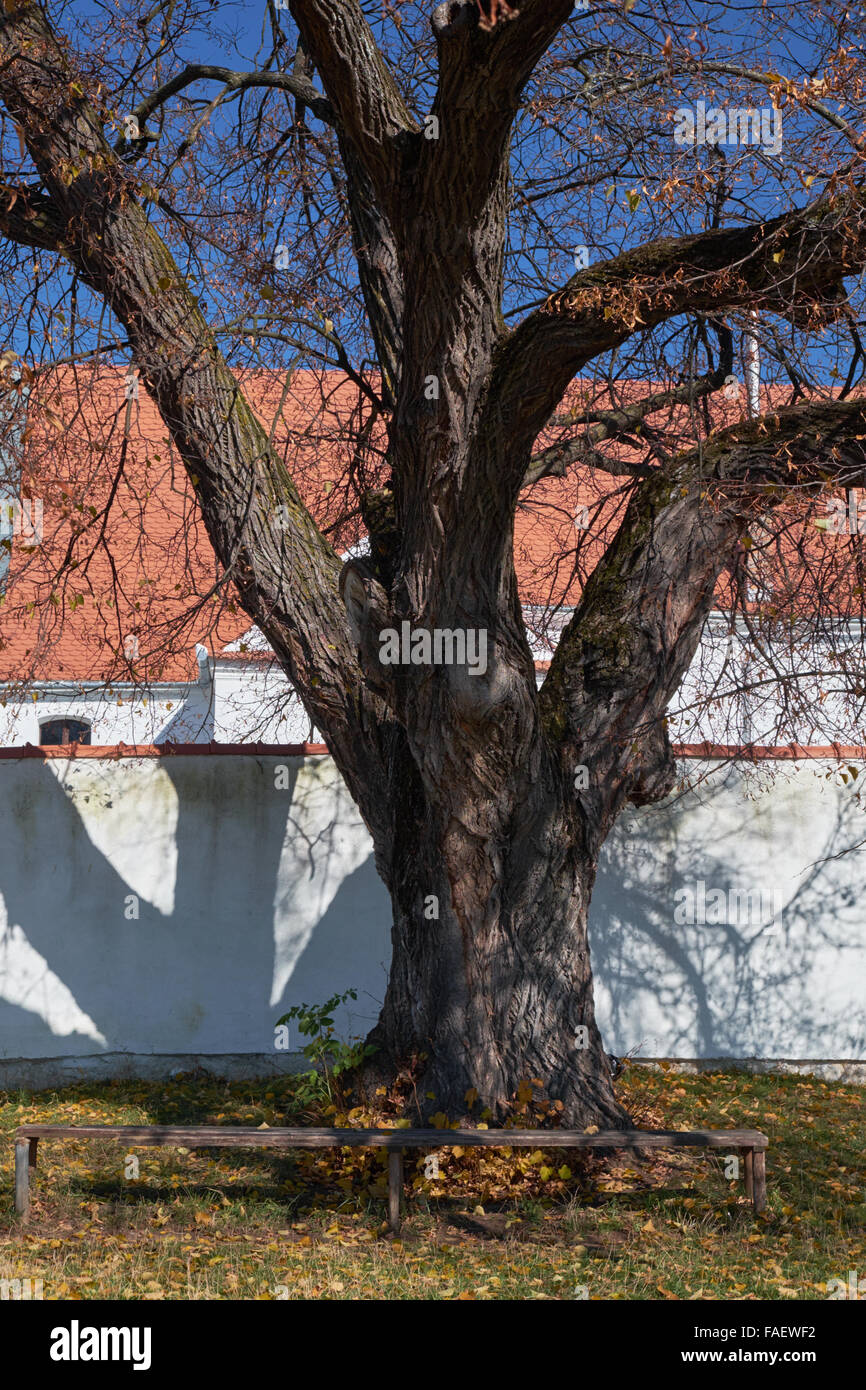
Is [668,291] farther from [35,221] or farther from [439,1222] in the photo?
[439,1222]

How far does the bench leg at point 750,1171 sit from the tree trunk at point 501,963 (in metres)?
0.79

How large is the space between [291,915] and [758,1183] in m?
4.31

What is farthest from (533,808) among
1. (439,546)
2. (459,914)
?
(439,546)

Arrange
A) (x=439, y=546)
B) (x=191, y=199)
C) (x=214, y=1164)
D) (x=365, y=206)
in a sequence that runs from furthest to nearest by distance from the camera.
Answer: (x=191, y=199) < (x=365, y=206) < (x=214, y=1164) < (x=439, y=546)

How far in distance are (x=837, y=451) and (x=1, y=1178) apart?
5828mm

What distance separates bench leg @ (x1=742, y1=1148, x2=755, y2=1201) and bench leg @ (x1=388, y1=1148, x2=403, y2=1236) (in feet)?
5.79

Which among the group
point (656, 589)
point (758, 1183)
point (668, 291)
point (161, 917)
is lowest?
point (758, 1183)

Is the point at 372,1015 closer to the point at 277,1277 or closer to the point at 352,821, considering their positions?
the point at 352,821

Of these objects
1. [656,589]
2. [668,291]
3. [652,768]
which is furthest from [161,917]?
[668,291]

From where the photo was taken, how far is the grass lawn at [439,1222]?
477 centimetres

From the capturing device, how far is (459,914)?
634 centimetres

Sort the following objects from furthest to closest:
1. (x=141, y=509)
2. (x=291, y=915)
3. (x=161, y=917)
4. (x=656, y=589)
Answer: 1. (x=291, y=915)
2. (x=161, y=917)
3. (x=141, y=509)
4. (x=656, y=589)

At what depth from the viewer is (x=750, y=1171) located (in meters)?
5.84

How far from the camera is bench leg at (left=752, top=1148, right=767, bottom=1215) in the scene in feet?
18.9
